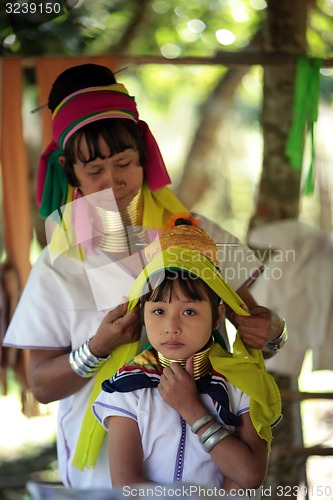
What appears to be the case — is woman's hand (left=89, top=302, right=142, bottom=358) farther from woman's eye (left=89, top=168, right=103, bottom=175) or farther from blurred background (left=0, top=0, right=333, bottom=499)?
blurred background (left=0, top=0, right=333, bottom=499)

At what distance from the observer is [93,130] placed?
1.80 meters

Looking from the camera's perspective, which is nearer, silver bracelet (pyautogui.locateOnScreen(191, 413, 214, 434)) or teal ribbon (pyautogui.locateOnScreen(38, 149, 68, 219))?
silver bracelet (pyautogui.locateOnScreen(191, 413, 214, 434))

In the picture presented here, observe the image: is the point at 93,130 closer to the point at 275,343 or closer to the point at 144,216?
the point at 144,216

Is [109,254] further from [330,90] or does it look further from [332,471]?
[330,90]

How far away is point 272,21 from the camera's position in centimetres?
320

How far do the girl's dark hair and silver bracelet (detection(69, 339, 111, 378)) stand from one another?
213mm

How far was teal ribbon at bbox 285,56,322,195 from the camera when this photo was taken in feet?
8.90

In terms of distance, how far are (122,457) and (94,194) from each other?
65cm

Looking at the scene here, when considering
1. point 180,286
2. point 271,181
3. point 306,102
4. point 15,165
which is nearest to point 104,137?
point 180,286

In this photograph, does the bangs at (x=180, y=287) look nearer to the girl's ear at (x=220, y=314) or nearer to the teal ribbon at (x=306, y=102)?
the girl's ear at (x=220, y=314)

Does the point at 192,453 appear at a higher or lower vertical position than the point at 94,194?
lower

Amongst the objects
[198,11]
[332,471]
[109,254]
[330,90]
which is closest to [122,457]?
[109,254]

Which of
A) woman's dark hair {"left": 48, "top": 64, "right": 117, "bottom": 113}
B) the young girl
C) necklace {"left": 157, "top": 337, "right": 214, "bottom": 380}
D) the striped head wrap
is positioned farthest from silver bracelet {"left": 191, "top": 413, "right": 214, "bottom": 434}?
woman's dark hair {"left": 48, "top": 64, "right": 117, "bottom": 113}

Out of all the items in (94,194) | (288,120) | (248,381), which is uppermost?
(288,120)
